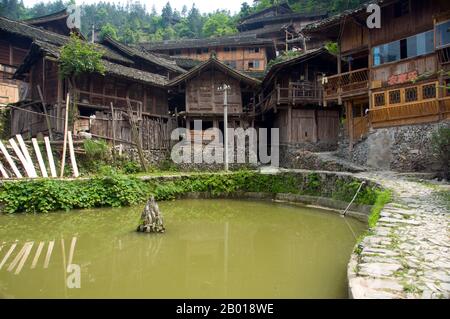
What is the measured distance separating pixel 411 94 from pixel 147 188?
502 inches

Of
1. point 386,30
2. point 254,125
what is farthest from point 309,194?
point 254,125

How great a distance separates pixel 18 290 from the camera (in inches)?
212

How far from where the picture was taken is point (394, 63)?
56.5 ft

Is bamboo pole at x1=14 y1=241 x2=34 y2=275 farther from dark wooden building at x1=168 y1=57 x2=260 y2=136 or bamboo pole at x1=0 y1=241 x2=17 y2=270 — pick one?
dark wooden building at x1=168 y1=57 x2=260 y2=136

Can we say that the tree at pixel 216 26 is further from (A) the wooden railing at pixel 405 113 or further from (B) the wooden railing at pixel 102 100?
(A) the wooden railing at pixel 405 113

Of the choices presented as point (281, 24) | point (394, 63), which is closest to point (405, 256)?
point (394, 63)

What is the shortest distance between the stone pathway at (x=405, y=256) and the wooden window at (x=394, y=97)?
383 inches

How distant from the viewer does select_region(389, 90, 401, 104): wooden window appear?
1662cm

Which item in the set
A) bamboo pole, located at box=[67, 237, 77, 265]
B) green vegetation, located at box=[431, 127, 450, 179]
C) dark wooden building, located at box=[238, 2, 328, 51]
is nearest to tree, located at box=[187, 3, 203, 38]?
dark wooden building, located at box=[238, 2, 328, 51]

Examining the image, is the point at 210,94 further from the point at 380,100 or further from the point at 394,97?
the point at 394,97

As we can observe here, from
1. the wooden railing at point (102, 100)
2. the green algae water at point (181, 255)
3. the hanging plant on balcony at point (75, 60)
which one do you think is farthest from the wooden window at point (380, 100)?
the hanging plant on balcony at point (75, 60)

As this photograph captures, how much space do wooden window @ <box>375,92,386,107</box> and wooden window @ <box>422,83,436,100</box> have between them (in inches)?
71.7
